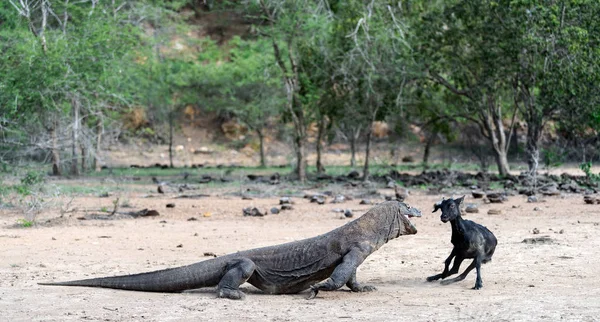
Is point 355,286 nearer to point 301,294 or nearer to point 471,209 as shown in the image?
point 301,294

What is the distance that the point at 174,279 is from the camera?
7.63 meters

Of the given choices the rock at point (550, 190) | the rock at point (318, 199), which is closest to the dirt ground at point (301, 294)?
the rock at point (318, 199)

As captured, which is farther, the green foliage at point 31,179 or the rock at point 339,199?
the rock at point 339,199

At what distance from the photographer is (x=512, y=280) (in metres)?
8.14

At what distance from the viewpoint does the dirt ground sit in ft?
21.8

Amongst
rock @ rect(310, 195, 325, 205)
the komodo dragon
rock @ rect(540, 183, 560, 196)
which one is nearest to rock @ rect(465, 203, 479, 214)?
rock @ rect(310, 195, 325, 205)

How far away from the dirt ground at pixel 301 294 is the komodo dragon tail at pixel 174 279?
0.35 ft

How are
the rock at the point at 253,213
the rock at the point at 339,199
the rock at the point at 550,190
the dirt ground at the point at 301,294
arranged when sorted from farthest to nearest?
the rock at the point at 550,190 < the rock at the point at 339,199 < the rock at the point at 253,213 < the dirt ground at the point at 301,294

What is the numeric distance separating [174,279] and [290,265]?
1.08 m

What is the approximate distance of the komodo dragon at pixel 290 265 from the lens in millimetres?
7633

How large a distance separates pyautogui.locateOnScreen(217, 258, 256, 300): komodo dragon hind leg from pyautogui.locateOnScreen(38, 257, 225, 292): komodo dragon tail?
16 cm

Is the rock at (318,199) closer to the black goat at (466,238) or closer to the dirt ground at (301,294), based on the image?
the dirt ground at (301,294)

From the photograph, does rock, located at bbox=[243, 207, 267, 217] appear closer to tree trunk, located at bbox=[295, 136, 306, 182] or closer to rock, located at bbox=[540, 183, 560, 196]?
rock, located at bbox=[540, 183, 560, 196]

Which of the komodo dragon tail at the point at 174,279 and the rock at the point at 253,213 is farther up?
the rock at the point at 253,213
